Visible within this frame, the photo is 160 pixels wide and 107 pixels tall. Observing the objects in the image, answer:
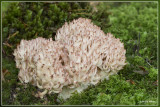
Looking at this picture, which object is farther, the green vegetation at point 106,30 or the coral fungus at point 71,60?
the green vegetation at point 106,30

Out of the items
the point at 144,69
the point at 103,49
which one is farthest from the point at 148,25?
the point at 103,49

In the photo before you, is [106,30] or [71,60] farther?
[106,30]

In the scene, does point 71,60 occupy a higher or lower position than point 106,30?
lower

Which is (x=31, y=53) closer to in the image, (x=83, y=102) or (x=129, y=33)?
(x=83, y=102)

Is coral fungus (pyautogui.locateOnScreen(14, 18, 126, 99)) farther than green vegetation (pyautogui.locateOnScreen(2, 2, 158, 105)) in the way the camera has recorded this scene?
No
